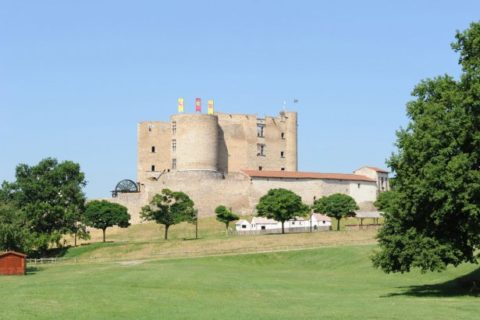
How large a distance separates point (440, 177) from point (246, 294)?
11611mm

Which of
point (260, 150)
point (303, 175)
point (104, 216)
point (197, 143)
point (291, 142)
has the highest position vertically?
point (291, 142)

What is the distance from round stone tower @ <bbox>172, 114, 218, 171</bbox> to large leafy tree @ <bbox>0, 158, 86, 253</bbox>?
28.4 m

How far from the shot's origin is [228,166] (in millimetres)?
132125

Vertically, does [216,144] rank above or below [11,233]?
above

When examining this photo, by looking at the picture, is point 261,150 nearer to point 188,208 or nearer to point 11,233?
point 188,208

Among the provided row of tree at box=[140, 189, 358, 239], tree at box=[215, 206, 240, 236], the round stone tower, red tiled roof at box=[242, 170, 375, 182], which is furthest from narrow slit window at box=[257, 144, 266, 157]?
row of tree at box=[140, 189, 358, 239]

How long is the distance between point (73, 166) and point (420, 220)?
64.5m

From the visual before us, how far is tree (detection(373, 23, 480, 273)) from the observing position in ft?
123

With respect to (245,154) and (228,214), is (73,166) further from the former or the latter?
(245,154)

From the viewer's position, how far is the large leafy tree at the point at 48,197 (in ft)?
304

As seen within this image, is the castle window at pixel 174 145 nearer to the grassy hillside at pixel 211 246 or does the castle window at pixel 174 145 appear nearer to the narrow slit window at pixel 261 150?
the narrow slit window at pixel 261 150

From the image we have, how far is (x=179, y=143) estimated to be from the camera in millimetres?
126938

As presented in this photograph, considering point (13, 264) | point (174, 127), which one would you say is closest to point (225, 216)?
point (174, 127)

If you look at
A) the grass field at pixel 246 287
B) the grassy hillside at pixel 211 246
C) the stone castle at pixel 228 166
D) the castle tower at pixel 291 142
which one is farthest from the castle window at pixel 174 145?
the grass field at pixel 246 287
